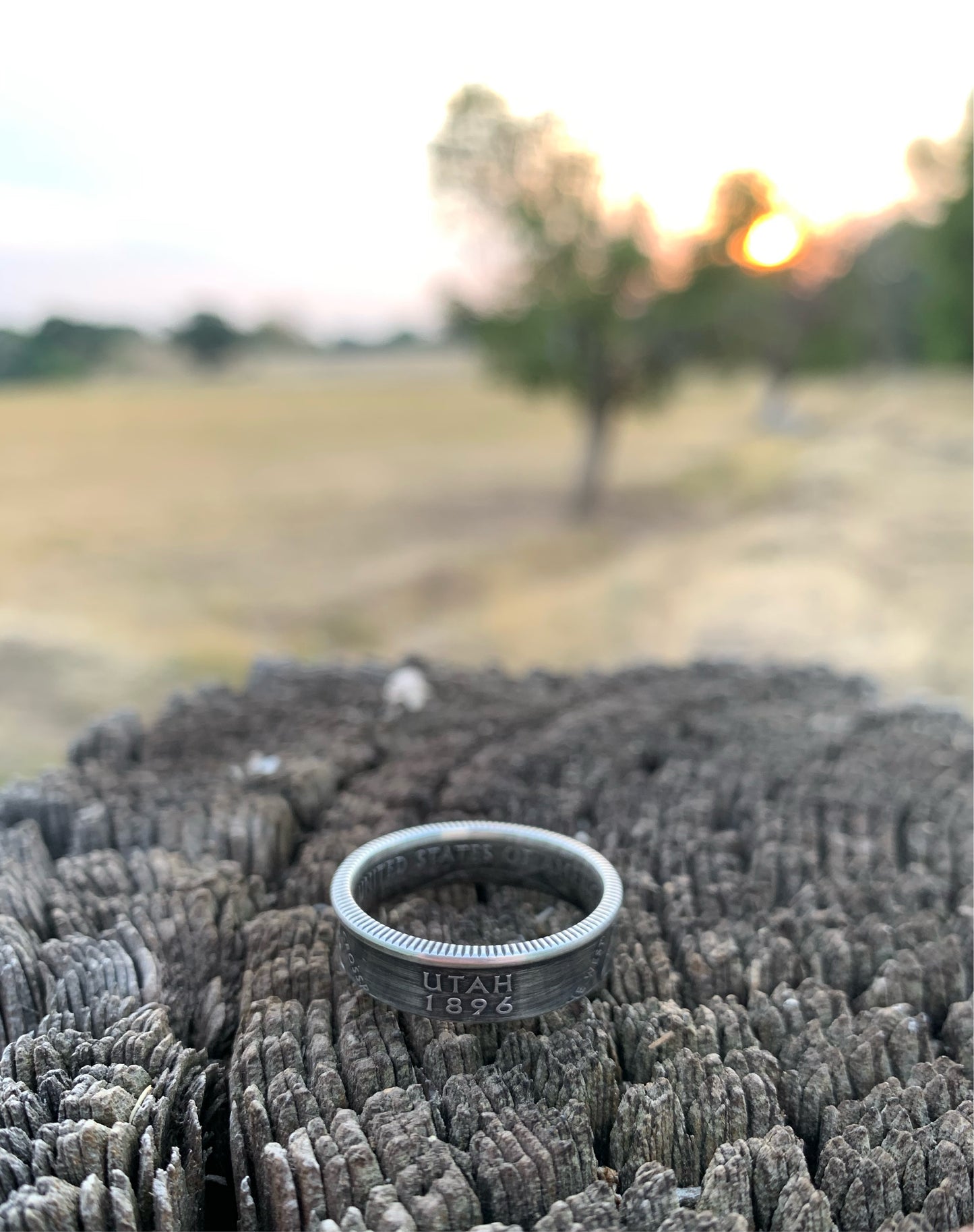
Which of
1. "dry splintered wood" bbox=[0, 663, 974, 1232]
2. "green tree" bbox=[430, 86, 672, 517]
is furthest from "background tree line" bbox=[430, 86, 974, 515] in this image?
"dry splintered wood" bbox=[0, 663, 974, 1232]

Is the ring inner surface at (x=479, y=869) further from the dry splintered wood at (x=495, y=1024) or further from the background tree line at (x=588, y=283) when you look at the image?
the background tree line at (x=588, y=283)

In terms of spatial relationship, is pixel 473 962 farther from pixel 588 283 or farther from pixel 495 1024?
pixel 588 283

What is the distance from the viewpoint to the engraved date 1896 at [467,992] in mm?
1649

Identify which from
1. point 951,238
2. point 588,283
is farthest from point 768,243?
point 951,238

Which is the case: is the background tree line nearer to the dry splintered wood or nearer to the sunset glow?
the sunset glow

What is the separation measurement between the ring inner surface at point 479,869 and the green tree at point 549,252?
35.8ft

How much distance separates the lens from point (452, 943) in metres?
1.86

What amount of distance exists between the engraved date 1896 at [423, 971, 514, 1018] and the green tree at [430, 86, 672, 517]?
11.4 metres

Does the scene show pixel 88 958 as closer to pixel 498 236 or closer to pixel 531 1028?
pixel 531 1028

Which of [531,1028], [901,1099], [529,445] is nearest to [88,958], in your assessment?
[531,1028]

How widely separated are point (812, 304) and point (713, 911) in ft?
67.9

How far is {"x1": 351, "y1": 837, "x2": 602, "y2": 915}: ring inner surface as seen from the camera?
208 cm

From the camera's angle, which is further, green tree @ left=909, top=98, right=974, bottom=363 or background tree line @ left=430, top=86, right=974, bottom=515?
green tree @ left=909, top=98, right=974, bottom=363

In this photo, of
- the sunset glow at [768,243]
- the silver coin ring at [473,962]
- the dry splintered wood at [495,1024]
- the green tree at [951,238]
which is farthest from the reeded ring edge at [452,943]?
the green tree at [951,238]
